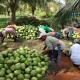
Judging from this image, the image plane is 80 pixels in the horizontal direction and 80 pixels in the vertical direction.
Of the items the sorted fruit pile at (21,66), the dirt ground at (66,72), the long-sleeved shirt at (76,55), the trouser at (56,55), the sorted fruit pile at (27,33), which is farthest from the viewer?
the sorted fruit pile at (27,33)

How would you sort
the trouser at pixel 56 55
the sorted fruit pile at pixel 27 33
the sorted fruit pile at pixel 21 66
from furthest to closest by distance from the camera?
the sorted fruit pile at pixel 27 33, the trouser at pixel 56 55, the sorted fruit pile at pixel 21 66

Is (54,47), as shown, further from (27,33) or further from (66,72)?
(27,33)

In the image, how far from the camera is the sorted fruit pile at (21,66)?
15.9 ft

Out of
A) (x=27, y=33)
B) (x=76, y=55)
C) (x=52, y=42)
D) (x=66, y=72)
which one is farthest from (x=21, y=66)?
(x=27, y=33)

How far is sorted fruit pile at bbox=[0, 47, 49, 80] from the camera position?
190 inches

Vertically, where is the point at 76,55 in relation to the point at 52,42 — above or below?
below

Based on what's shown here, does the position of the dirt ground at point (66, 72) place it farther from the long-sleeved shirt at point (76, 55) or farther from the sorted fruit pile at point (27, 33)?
the sorted fruit pile at point (27, 33)

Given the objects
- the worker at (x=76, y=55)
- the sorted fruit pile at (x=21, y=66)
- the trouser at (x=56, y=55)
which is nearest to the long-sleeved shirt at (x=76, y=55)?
the worker at (x=76, y=55)

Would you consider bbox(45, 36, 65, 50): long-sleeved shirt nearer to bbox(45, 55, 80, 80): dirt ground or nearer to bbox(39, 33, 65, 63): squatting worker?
bbox(39, 33, 65, 63): squatting worker

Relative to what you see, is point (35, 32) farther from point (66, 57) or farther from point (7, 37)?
point (66, 57)

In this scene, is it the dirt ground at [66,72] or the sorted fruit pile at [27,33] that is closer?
the dirt ground at [66,72]

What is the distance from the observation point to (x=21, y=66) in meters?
5.02

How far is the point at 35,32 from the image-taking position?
16.3 metres

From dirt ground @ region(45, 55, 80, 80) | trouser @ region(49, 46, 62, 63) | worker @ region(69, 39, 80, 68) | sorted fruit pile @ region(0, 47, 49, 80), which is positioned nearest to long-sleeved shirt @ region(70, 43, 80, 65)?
worker @ region(69, 39, 80, 68)
